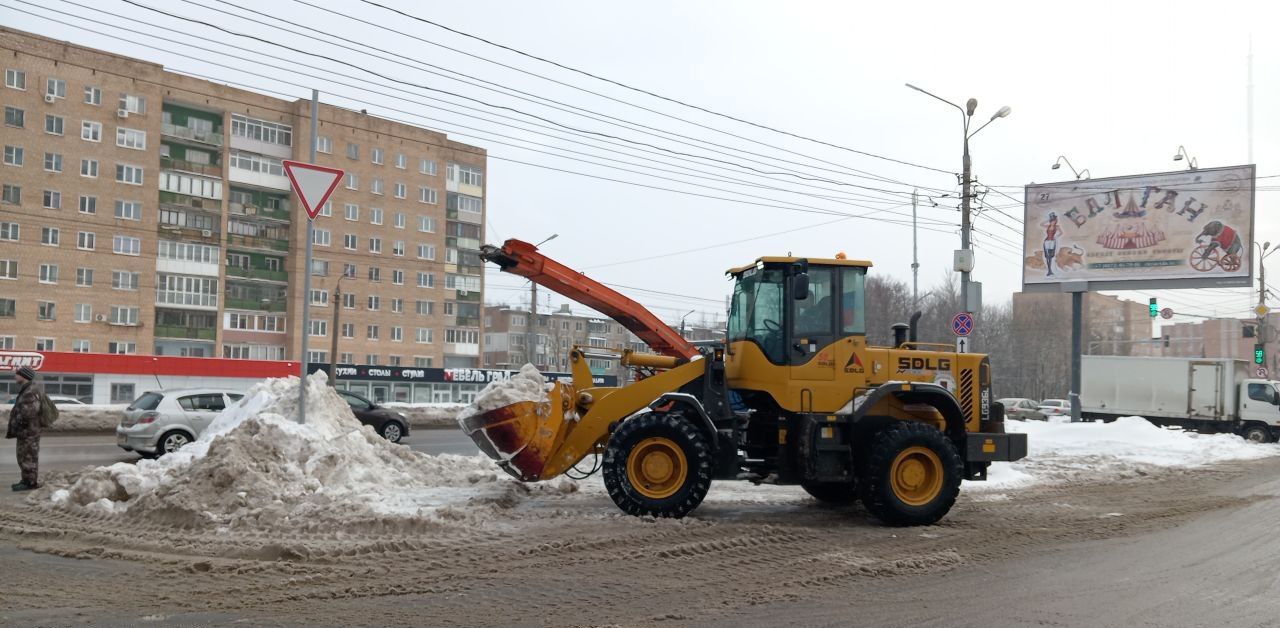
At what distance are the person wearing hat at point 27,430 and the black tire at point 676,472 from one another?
289 inches

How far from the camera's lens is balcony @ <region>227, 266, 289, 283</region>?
59844 mm

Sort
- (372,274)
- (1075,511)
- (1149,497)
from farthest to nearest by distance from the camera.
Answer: (372,274), (1149,497), (1075,511)

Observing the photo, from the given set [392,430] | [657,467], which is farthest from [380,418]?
[657,467]

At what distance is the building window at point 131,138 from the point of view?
178ft

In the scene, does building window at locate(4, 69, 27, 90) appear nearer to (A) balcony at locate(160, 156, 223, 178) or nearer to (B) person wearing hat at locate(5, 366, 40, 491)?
(A) balcony at locate(160, 156, 223, 178)

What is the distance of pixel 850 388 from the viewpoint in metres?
10.5

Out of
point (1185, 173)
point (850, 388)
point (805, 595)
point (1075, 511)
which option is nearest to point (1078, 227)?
point (1185, 173)

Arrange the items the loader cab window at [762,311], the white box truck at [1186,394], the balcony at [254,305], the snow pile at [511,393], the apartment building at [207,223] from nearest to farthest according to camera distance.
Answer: the snow pile at [511,393]
the loader cab window at [762,311]
the white box truck at [1186,394]
the apartment building at [207,223]
the balcony at [254,305]

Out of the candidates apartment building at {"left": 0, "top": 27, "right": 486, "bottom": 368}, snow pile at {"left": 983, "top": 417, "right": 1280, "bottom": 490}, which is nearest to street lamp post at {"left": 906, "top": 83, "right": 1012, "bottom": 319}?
snow pile at {"left": 983, "top": 417, "right": 1280, "bottom": 490}

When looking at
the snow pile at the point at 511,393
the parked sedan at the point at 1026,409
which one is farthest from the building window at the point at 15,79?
the parked sedan at the point at 1026,409

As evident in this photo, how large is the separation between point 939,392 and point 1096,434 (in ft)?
51.6

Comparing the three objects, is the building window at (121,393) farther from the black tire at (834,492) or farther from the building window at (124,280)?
the black tire at (834,492)

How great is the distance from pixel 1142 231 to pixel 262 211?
167 ft

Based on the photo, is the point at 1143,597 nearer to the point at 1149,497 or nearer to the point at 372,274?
the point at 1149,497
